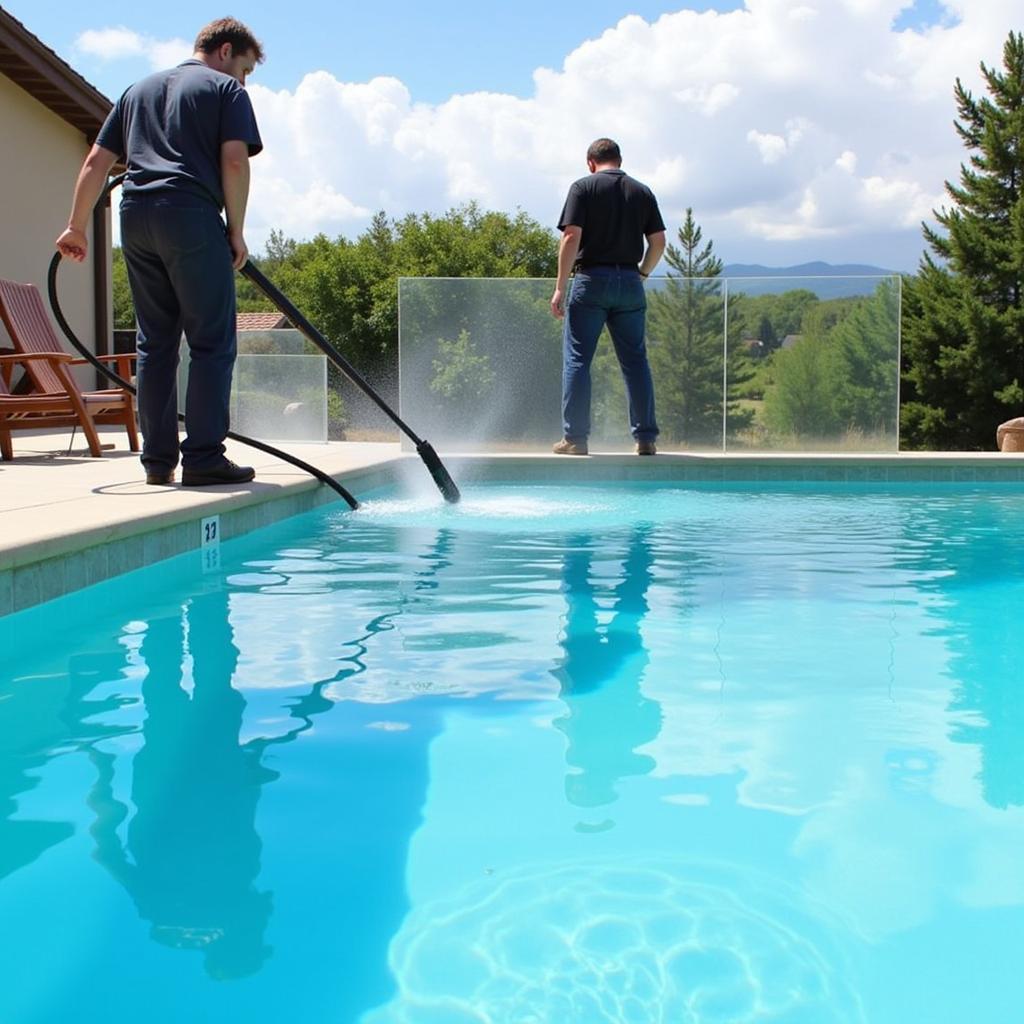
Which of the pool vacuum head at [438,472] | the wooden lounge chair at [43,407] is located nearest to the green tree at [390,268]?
the wooden lounge chair at [43,407]

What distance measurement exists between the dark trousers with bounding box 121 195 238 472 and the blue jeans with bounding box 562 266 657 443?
10.8ft

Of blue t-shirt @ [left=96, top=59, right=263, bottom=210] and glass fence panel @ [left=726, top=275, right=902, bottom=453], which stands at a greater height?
blue t-shirt @ [left=96, top=59, right=263, bottom=210]

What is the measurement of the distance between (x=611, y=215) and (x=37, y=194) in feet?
17.9

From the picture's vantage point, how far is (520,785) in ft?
6.55

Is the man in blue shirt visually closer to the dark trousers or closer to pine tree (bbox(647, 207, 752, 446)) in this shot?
the dark trousers

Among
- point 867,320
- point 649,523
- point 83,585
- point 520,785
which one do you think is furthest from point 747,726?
point 867,320

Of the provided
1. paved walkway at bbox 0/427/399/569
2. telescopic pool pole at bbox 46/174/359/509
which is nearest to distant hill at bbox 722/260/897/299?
paved walkway at bbox 0/427/399/569

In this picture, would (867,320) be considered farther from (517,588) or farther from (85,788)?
(85,788)

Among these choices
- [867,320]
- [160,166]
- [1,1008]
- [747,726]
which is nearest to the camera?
[1,1008]

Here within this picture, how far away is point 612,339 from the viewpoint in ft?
26.7

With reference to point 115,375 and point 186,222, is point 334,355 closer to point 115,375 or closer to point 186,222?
point 115,375

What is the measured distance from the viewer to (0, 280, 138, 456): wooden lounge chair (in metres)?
6.61

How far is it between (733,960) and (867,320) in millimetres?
7850

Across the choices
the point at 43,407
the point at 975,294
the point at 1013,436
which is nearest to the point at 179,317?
the point at 43,407
